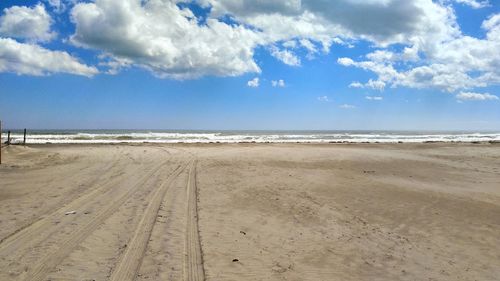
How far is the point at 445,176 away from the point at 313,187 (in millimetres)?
7171

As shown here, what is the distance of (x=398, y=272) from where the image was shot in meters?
5.70

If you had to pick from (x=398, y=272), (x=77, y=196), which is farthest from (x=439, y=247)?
(x=77, y=196)

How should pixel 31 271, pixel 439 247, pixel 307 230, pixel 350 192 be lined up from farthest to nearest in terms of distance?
pixel 350 192
pixel 307 230
pixel 439 247
pixel 31 271

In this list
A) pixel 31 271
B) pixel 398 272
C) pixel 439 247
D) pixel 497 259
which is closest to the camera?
pixel 31 271

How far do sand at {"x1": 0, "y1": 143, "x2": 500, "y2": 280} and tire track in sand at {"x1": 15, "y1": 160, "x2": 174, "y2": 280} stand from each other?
0.03 m

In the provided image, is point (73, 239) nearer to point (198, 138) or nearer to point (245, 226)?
point (245, 226)

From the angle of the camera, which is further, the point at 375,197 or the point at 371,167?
the point at 371,167

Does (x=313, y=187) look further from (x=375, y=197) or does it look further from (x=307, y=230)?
(x=307, y=230)

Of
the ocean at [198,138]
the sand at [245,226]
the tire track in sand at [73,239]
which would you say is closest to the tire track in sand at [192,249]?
the sand at [245,226]

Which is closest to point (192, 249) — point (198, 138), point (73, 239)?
point (73, 239)

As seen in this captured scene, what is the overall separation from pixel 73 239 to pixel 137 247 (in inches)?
51.7

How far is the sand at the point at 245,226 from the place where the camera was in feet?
18.2

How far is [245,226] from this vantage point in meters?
7.81

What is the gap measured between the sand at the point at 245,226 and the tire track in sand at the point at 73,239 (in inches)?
1.2
